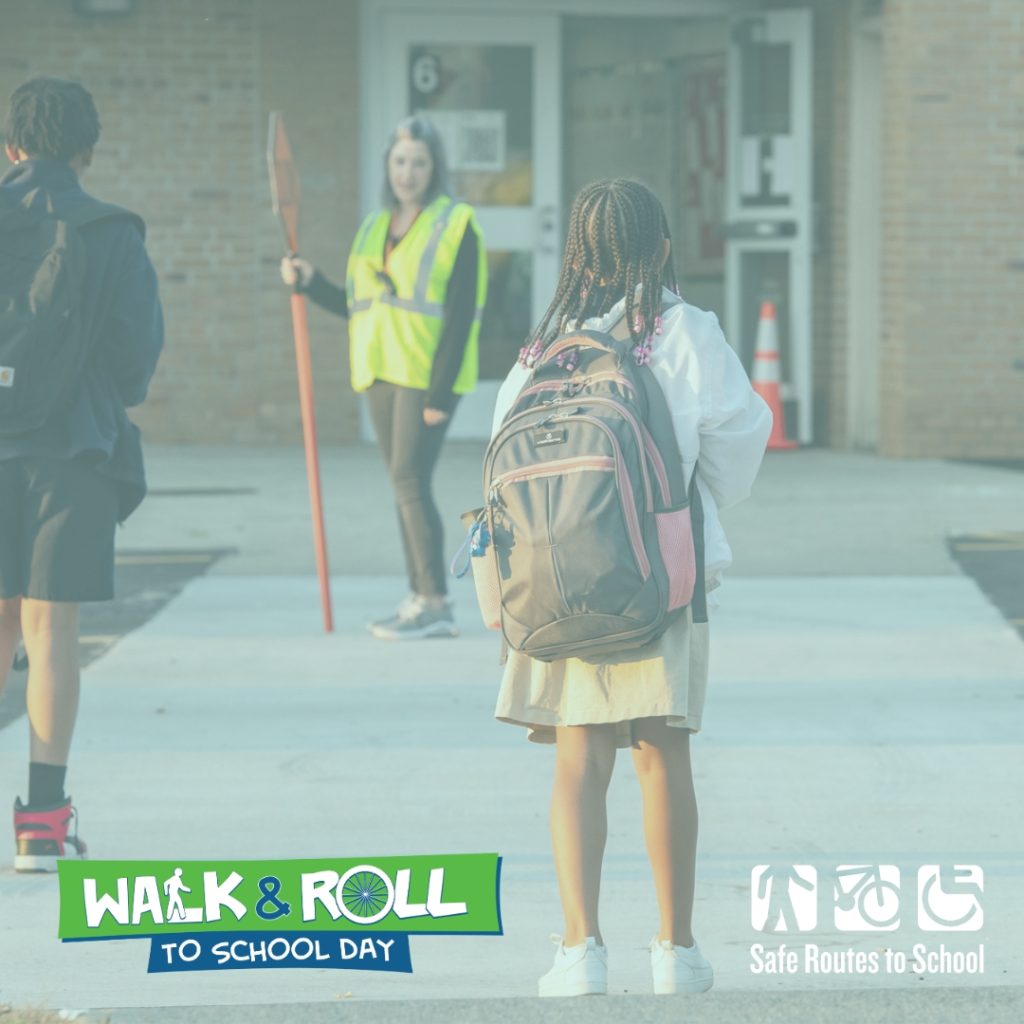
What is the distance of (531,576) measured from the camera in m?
3.77

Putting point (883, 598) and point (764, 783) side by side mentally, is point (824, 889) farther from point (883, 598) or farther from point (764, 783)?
point (883, 598)

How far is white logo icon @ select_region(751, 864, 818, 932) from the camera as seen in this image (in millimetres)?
4438

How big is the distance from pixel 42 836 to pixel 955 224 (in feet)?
30.5

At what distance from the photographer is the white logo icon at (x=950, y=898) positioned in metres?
4.43

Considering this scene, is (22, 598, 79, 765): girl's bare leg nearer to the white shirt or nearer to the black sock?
the black sock

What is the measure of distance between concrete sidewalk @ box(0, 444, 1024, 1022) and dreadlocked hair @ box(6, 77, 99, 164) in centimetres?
164

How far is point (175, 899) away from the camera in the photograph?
402 centimetres

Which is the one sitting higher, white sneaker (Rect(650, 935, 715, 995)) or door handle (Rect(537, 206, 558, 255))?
door handle (Rect(537, 206, 558, 255))

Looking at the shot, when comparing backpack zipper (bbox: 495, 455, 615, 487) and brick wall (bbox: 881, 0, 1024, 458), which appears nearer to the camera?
backpack zipper (bbox: 495, 455, 615, 487)

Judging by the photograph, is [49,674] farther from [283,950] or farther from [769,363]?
[769,363]

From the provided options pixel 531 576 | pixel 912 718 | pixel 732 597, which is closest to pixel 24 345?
pixel 531 576

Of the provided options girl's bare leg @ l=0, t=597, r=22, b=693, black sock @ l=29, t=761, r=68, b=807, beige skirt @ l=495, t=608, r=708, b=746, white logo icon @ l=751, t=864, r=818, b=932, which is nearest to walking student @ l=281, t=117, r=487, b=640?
girl's bare leg @ l=0, t=597, r=22, b=693

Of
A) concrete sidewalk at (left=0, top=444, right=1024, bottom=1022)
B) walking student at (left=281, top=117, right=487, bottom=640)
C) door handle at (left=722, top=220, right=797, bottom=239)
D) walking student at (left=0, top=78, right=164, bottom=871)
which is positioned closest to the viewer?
concrete sidewalk at (left=0, top=444, right=1024, bottom=1022)

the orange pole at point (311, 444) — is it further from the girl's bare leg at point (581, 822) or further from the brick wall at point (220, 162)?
the brick wall at point (220, 162)
